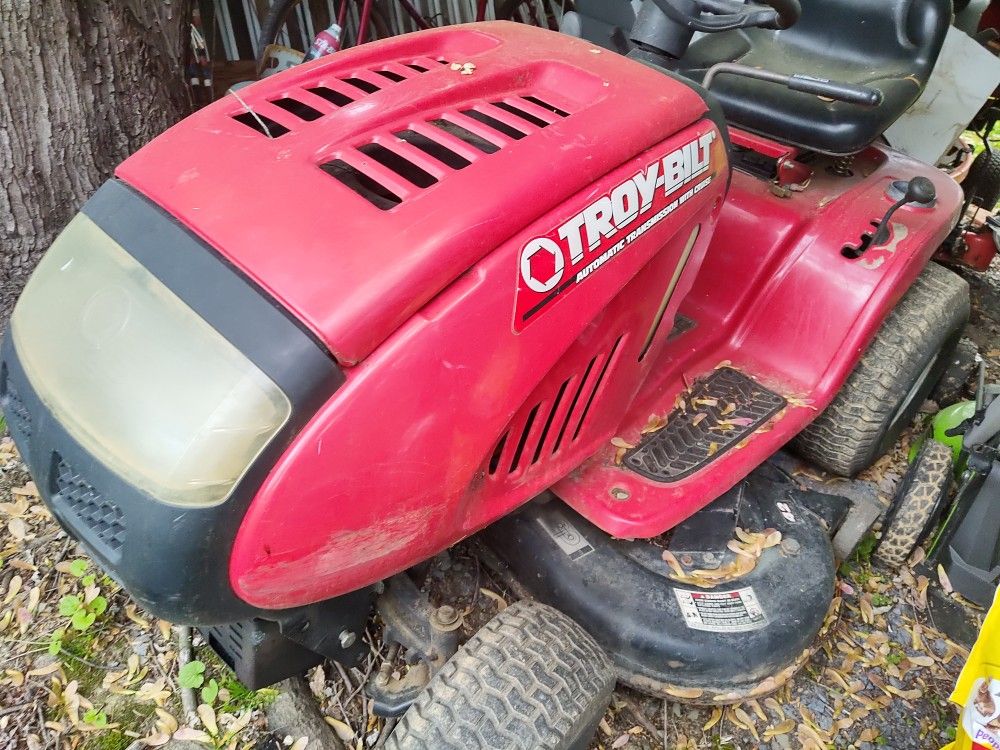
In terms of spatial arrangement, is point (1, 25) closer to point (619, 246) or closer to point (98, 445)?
point (98, 445)

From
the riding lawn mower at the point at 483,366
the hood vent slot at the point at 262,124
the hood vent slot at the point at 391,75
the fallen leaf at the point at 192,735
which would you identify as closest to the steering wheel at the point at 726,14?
the riding lawn mower at the point at 483,366

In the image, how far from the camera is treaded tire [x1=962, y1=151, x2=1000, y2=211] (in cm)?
299

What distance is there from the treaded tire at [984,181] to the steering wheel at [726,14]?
6.58 feet

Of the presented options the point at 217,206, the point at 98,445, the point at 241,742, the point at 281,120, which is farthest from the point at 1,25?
the point at 241,742

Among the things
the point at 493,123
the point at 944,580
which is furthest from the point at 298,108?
the point at 944,580

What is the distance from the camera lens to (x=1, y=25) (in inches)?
68.0

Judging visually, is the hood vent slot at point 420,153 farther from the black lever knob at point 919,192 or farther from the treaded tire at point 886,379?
the treaded tire at point 886,379

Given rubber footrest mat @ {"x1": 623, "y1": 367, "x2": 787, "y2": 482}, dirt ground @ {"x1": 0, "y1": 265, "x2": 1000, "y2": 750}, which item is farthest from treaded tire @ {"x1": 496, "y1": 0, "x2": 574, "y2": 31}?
dirt ground @ {"x1": 0, "y1": 265, "x2": 1000, "y2": 750}

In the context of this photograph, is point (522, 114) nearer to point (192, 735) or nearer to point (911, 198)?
point (911, 198)

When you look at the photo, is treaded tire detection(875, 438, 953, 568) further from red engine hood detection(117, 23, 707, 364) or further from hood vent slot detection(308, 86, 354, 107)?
hood vent slot detection(308, 86, 354, 107)

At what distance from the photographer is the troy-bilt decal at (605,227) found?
1.04 meters

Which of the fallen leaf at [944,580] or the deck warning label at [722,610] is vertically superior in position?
the deck warning label at [722,610]

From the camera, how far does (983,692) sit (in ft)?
4.46

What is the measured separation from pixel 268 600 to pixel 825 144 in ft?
5.49
